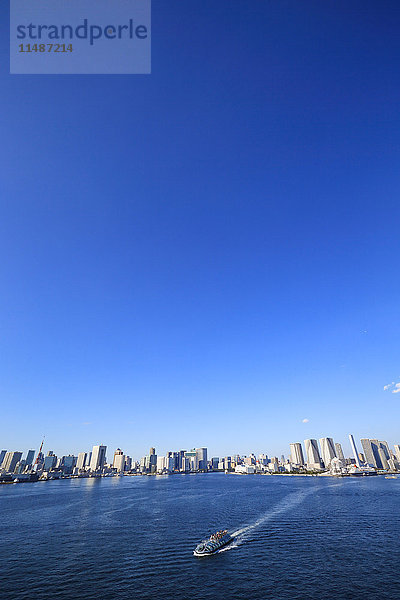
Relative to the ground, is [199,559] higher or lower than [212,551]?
lower

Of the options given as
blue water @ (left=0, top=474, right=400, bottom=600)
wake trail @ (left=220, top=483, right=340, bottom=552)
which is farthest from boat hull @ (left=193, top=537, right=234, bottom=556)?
blue water @ (left=0, top=474, right=400, bottom=600)

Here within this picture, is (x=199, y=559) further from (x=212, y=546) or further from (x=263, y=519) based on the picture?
(x=263, y=519)

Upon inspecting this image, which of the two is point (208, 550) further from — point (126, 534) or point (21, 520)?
point (21, 520)

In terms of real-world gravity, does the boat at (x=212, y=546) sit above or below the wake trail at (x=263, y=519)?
above

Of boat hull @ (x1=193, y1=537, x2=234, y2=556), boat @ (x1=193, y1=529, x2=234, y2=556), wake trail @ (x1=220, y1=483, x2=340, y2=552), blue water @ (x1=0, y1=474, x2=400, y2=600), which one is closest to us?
blue water @ (x1=0, y1=474, x2=400, y2=600)

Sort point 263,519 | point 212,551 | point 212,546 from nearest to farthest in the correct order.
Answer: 1. point 212,551
2. point 212,546
3. point 263,519

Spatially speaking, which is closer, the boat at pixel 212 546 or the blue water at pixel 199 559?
the blue water at pixel 199 559

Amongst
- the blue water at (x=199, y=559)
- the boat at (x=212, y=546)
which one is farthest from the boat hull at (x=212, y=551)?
the blue water at (x=199, y=559)

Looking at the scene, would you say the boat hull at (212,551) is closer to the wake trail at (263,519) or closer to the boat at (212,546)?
the boat at (212,546)

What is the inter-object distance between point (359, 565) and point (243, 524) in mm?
37835

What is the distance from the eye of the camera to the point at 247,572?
49.9m

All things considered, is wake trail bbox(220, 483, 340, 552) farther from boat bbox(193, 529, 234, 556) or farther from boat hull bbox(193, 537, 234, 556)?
boat bbox(193, 529, 234, 556)

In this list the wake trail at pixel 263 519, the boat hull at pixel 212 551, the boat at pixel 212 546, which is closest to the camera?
the boat hull at pixel 212 551

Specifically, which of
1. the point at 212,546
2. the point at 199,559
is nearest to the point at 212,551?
the point at 212,546
